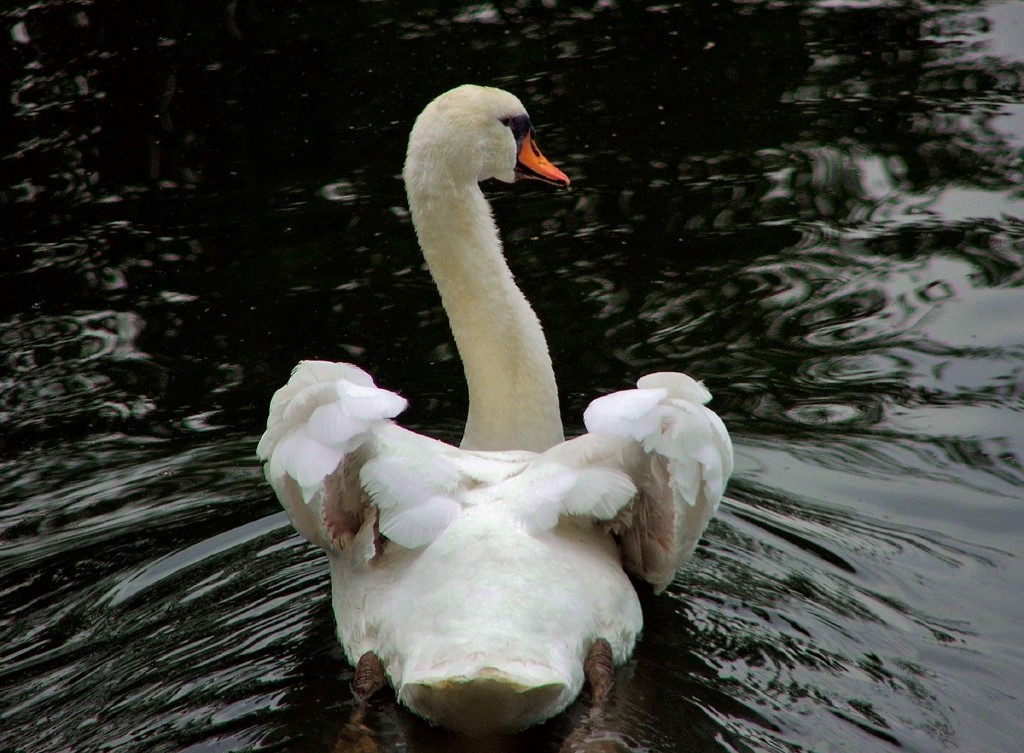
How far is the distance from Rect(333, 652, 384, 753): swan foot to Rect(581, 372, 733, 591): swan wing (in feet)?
3.24

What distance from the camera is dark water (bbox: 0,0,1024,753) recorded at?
4.86m

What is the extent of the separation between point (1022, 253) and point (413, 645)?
→ 5293 millimetres

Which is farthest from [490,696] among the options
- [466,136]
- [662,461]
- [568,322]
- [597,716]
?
[568,322]

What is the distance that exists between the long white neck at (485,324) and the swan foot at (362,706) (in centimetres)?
139

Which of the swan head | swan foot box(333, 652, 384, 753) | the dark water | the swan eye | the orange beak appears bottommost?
the dark water

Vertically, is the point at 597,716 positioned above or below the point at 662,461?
below

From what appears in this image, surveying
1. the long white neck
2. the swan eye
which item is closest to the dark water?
the long white neck

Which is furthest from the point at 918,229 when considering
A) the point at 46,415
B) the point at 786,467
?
the point at 46,415

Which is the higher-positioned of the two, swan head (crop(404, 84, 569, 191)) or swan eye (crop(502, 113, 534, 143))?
swan head (crop(404, 84, 569, 191))

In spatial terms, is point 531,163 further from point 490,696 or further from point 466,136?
point 490,696

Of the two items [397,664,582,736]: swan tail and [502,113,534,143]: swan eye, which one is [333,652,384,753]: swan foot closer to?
[397,664,582,736]: swan tail

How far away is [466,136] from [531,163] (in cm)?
64

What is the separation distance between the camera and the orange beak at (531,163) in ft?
21.3

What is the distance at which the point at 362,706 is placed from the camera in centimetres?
464
